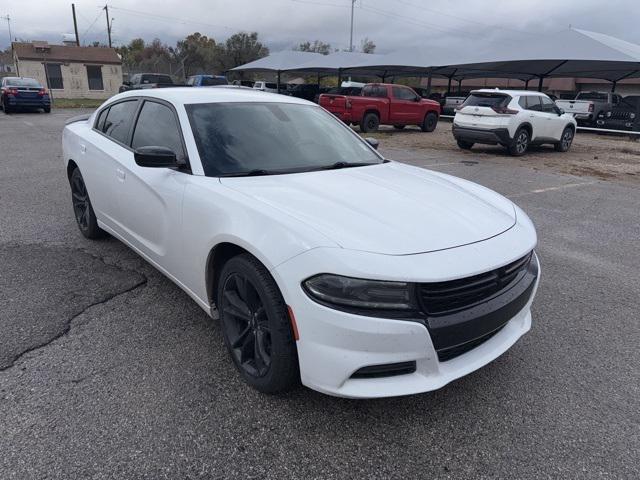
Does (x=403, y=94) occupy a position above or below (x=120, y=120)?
above

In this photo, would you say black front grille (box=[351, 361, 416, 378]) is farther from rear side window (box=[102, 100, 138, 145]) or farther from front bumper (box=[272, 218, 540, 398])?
rear side window (box=[102, 100, 138, 145])

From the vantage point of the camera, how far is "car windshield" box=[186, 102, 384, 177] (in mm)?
3135

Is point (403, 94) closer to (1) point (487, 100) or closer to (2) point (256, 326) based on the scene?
(1) point (487, 100)

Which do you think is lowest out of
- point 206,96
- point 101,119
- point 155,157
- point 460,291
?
point 460,291

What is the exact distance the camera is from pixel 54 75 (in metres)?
38.9

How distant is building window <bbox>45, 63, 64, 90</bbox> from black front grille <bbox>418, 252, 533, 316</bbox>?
44316 mm

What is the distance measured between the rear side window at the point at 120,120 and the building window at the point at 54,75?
40818 mm

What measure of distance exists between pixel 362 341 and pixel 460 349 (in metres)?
0.59

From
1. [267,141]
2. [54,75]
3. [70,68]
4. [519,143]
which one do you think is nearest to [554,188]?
[519,143]

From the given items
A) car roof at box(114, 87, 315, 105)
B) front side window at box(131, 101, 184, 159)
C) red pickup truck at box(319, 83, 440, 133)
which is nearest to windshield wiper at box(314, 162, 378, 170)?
car roof at box(114, 87, 315, 105)

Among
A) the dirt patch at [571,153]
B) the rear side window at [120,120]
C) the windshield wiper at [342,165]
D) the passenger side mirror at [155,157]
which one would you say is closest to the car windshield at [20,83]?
the dirt patch at [571,153]

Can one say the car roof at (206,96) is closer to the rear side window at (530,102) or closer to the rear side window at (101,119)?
the rear side window at (101,119)

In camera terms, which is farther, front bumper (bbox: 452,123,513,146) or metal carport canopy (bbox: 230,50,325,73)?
metal carport canopy (bbox: 230,50,325,73)

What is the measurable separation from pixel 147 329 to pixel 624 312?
361 cm
